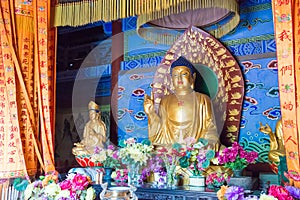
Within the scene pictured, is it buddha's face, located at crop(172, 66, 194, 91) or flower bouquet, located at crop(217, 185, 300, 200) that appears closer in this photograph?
flower bouquet, located at crop(217, 185, 300, 200)

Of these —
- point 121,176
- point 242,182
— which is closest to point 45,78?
point 121,176

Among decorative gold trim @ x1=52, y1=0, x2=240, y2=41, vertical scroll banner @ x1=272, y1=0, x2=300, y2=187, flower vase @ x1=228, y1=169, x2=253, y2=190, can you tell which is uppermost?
decorative gold trim @ x1=52, y1=0, x2=240, y2=41

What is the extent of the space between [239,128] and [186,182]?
1.04 m

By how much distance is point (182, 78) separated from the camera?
4484 millimetres

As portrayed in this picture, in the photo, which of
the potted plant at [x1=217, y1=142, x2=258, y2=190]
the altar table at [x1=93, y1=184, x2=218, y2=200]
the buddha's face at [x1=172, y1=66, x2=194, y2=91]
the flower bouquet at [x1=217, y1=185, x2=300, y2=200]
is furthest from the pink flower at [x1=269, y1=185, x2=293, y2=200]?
the buddha's face at [x1=172, y1=66, x2=194, y2=91]

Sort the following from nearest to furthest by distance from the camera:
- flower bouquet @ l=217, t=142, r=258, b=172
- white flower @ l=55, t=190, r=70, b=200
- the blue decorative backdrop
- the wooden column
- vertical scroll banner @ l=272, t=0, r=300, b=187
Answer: vertical scroll banner @ l=272, t=0, r=300, b=187 < white flower @ l=55, t=190, r=70, b=200 < flower bouquet @ l=217, t=142, r=258, b=172 < the blue decorative backdrop < the wooden column

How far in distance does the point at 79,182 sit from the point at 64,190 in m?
0.15

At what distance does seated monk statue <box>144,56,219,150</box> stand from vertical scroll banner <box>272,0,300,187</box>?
1583mm

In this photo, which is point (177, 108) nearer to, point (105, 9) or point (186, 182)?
point (186, 182)

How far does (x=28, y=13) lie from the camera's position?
3998mm

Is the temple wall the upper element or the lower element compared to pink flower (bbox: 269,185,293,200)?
upper

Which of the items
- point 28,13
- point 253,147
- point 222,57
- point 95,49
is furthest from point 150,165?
point 95,49

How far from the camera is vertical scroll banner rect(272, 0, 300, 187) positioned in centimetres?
254

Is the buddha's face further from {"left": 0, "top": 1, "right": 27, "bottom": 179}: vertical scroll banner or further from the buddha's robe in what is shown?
{"left": 0, "top": 1, "right": 27, "bottom": 179}: vertical scroll banner
